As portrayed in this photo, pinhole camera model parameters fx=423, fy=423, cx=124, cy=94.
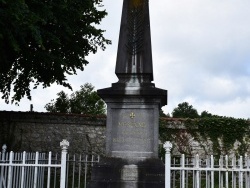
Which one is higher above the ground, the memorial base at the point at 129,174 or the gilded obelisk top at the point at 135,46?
the gilded obelisk top at the point at 135,46

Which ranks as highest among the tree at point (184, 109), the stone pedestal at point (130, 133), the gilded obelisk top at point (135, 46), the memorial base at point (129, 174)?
the tree at point (184, 109)

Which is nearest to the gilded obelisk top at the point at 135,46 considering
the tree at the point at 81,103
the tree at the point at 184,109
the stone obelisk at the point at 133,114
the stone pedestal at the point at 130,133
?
the stone obelisk at the point at 133,114

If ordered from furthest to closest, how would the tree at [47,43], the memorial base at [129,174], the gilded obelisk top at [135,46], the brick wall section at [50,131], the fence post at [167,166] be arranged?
the brick wall section at [50,131] → the tree at [47,43] → the gilded obelisk top at [135,46] → the memorial base at [129,174] → the fence post at [167,166]

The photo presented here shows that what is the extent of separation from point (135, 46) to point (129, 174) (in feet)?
9.37

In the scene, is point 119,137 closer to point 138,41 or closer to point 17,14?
point 138,41

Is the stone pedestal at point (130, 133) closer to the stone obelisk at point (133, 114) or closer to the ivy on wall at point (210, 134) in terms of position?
the stone obelisk at point (133, 114)

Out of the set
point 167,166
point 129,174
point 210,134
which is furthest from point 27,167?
point 210,134

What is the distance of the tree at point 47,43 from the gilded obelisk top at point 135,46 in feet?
10.2

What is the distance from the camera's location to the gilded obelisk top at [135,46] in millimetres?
9422

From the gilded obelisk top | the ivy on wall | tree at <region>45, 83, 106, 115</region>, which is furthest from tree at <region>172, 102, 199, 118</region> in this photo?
the gilded obelisk top

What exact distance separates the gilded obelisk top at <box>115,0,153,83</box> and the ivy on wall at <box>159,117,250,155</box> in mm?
9139

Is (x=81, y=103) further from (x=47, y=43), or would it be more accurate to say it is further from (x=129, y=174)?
(x=129, y=174)

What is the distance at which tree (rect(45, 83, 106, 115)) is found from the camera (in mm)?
29828

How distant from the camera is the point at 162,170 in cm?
870
